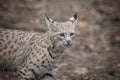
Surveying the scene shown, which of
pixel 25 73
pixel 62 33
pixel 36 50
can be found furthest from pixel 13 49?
pixel 62 33

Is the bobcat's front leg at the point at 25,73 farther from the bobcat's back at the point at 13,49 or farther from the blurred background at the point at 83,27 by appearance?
the blurred background at the point at 83,27

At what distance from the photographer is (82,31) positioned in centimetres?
1395

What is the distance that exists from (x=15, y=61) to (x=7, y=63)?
0.57 feet

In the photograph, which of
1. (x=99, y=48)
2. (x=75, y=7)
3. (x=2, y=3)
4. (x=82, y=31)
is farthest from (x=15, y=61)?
(x=75, y=7)

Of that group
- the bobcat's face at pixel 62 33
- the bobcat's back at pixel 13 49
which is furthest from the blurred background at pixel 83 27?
the bobcat's face at pixel 62 33

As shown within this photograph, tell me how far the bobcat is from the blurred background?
1.22 m

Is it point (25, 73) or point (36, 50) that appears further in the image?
point (36, 50)

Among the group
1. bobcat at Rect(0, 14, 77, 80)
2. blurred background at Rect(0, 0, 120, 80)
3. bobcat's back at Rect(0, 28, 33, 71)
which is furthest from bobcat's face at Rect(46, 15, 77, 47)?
blurred background at Rect(0, 0, 120, 80)

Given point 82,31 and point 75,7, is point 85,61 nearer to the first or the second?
point 82,31

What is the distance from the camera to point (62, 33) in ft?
25.7

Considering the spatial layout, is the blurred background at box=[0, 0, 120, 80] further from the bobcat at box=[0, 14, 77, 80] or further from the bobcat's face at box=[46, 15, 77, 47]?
the bobcat's face at box=[46, 15, 77, 47]

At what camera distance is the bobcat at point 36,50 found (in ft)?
25.7

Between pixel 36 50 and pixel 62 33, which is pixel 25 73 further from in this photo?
pixel 62 33

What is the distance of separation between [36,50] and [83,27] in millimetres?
6479
